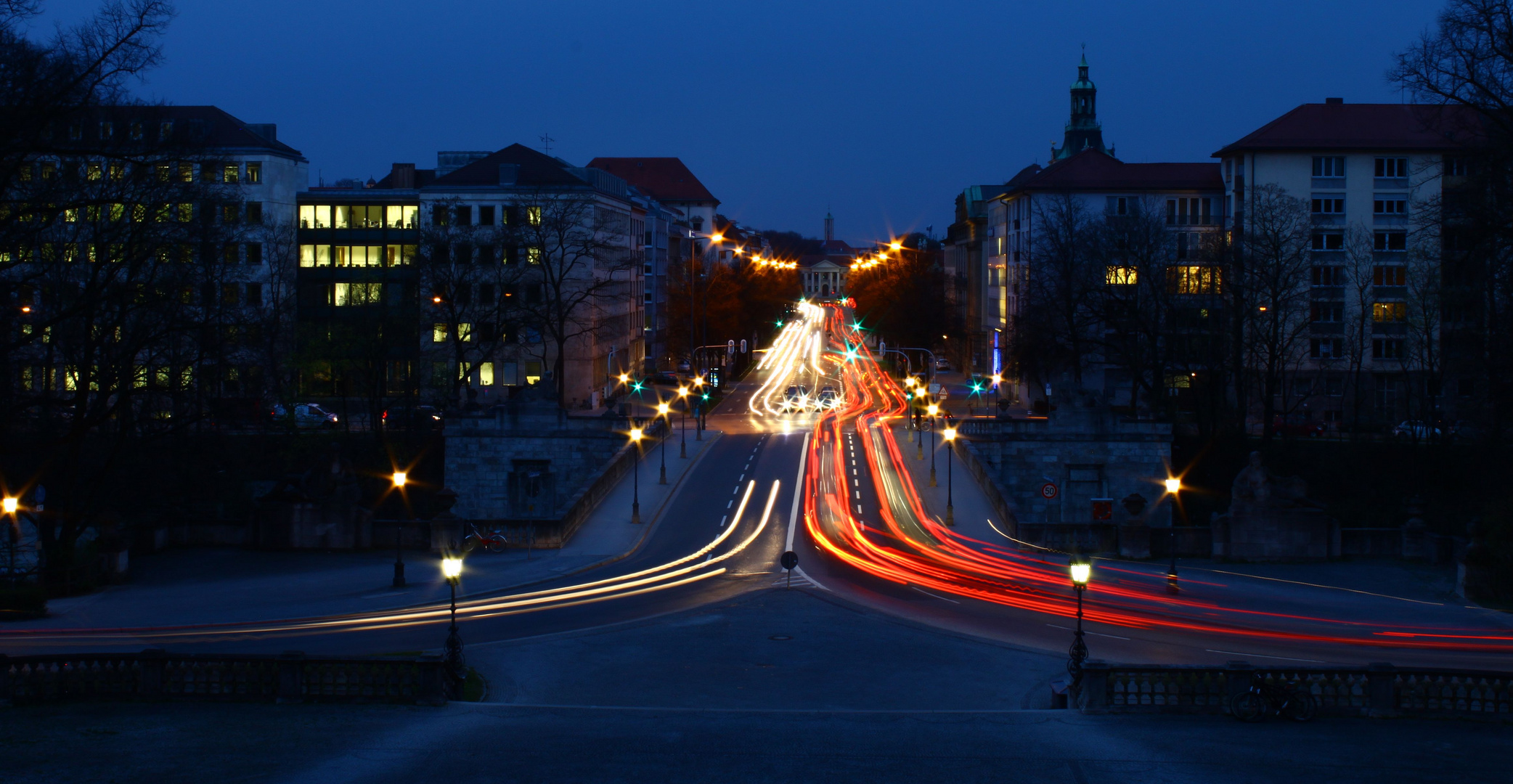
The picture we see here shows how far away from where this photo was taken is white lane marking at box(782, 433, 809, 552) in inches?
1615

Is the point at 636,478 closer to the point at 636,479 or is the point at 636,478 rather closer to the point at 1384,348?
the point at 636,479

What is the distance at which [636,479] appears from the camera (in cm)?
4294

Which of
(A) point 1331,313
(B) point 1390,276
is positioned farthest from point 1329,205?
(A) point 1331,313

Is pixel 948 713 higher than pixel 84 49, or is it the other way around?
pixel 84 49

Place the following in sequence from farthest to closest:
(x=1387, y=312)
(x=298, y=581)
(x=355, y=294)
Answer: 1. (x=355, y=294)
2. (x=1387, y=312)
3. (x=298, y=581)

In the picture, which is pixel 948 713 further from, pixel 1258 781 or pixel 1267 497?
pixel 1267 497

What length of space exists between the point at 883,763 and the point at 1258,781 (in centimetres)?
433

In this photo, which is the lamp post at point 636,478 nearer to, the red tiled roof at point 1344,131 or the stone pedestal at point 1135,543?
the stone pedestal at point 1135,543

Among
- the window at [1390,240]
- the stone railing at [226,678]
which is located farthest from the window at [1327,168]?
the stone railing at [226,678]

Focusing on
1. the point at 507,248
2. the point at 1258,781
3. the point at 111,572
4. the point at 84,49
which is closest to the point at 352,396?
the point at 507,248

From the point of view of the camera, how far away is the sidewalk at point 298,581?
2939 cm

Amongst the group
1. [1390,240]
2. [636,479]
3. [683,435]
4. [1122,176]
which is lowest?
[636,479]

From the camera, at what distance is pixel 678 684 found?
72.0 feet

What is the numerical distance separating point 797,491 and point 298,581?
20.0 metres
